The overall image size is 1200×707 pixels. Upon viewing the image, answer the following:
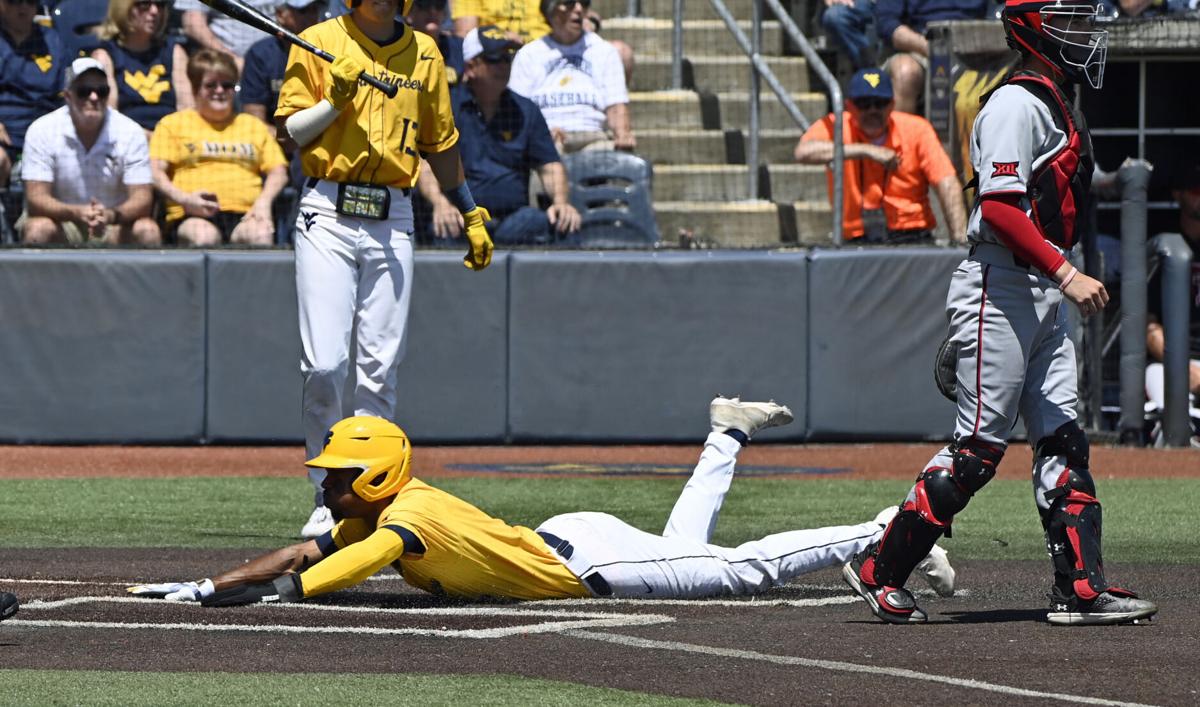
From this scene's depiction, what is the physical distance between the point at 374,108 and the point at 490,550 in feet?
7.82

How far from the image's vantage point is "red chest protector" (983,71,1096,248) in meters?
5.66

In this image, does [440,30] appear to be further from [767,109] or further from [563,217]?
[767,109]

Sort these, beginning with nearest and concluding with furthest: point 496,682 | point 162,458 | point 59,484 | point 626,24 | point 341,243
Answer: point 496,682, point 341,243, point 59,484, point 162,458, point 626,24

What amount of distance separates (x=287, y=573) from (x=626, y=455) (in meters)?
7.12

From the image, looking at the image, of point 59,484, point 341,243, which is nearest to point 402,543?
point 341,243

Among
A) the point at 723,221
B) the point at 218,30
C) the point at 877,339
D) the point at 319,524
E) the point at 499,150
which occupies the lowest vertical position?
the point at 319,524

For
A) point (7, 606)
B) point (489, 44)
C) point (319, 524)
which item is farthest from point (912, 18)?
point (7, 606)

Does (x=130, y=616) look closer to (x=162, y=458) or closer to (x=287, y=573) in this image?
(x=287, y=573)

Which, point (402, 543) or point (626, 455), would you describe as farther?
point (626, 455)

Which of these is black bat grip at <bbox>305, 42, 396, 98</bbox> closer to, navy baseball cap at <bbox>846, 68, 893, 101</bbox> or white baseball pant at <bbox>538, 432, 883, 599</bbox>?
white baseball pant at <bbox>538, 432, 883, 599</bbox>

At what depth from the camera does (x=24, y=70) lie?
12.9 m

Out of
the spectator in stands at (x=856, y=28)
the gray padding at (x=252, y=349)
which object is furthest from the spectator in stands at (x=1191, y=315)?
the gray padding at (x=252, y=349)

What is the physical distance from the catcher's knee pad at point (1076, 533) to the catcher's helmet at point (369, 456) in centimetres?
202

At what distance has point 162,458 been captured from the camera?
479 inches
